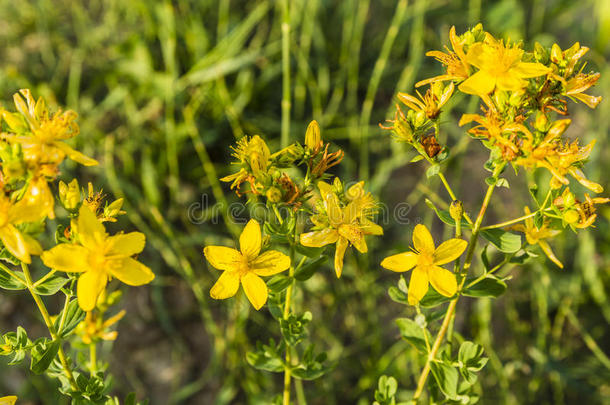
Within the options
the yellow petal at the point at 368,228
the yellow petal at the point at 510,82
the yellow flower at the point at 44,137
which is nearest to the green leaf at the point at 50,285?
the yellow flower at the point at 44,137

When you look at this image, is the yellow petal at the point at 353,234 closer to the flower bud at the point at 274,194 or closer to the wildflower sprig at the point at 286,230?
the wildflower sprig at the point at 286,230

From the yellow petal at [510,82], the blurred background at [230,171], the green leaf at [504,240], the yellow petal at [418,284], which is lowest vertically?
the blurred background at [230,171]

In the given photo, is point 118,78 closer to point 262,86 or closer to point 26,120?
point 262,86

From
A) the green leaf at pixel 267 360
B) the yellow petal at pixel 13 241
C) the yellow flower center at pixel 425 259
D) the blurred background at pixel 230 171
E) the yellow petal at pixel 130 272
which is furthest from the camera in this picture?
the blurred background at pixel 230 171

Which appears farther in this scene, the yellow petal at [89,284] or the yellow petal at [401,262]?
the yellow petal at [401,262]

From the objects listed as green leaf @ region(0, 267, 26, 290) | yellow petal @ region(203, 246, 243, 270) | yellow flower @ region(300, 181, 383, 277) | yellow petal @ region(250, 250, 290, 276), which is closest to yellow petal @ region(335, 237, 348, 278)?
yellow flower @ region(300, 181, 383, 277)

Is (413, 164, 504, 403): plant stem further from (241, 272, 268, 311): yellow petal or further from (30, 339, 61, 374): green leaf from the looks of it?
(30, 339, 61, 374): green leaf
